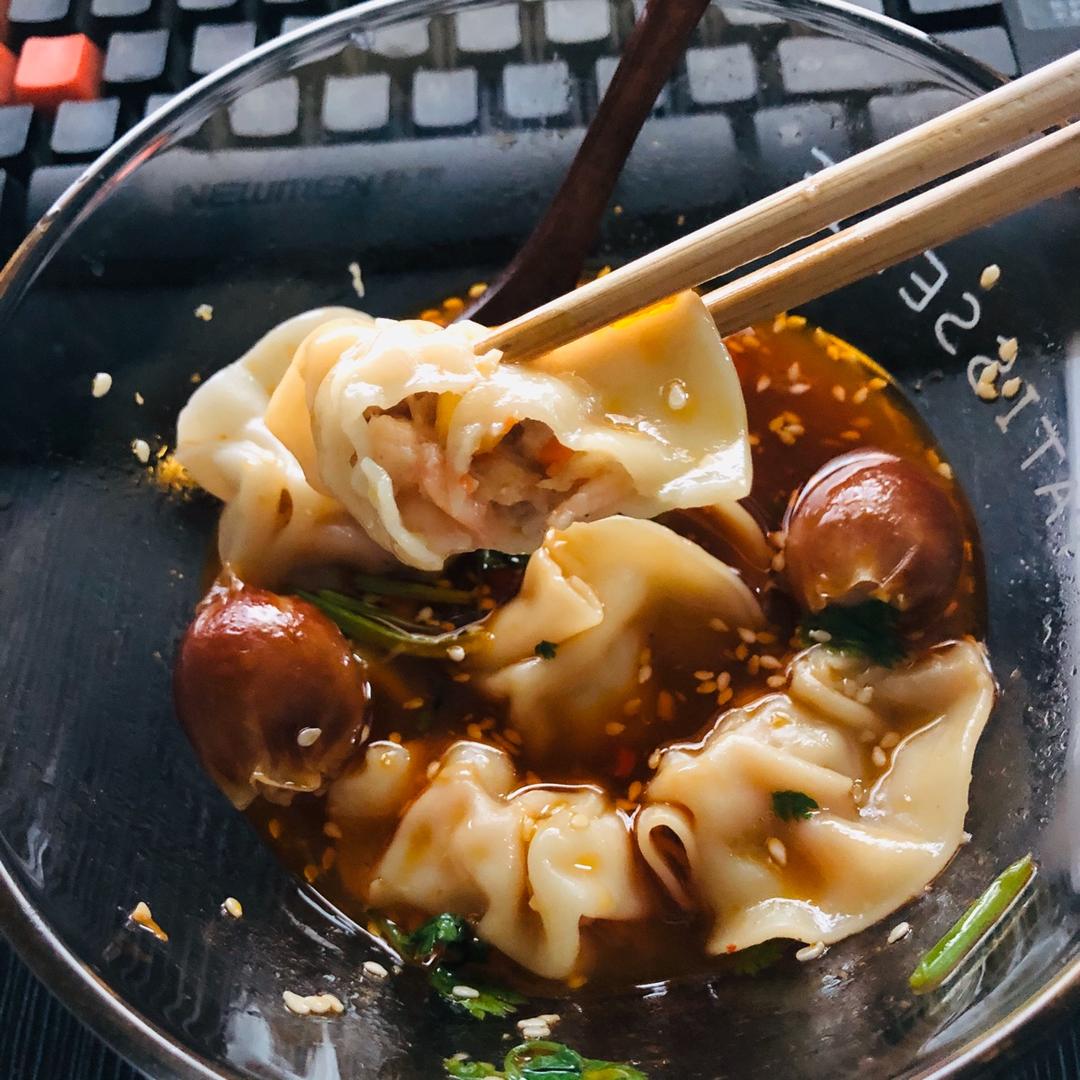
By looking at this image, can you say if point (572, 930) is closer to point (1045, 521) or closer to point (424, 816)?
point (424, 816)

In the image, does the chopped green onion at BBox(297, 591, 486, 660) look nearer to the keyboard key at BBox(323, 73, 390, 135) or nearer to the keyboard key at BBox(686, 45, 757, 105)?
the keyboard key at BBox(323, 73, 390, 135)

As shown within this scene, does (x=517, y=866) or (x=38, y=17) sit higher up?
(x=38, y=17)

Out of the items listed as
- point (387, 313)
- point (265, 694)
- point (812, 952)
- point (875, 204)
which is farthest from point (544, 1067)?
point (387, 313)

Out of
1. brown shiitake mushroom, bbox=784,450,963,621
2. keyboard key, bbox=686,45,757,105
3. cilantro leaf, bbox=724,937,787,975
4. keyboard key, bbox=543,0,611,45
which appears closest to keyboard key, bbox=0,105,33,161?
keyboard key, bbox=543,0,611,45

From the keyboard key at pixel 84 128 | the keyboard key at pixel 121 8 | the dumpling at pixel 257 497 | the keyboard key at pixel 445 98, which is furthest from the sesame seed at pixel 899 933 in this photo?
the keyboard key at pixel 121 8

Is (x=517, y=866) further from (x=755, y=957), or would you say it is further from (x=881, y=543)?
(x=881, y=543)
